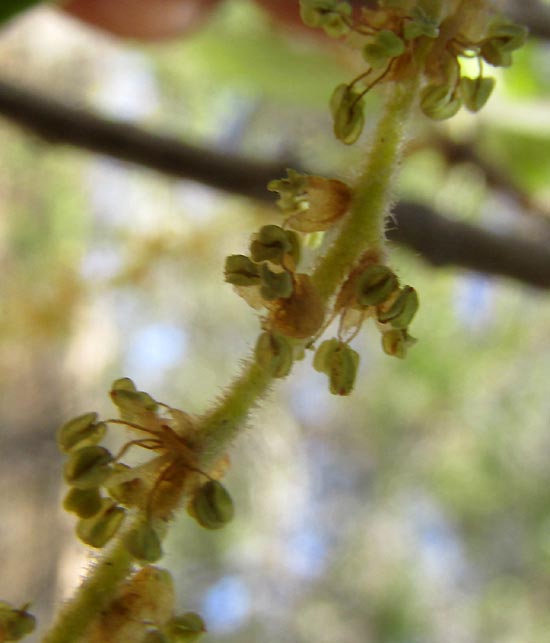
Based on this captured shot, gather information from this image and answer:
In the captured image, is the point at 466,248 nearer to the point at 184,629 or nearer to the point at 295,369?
the point at 295,369

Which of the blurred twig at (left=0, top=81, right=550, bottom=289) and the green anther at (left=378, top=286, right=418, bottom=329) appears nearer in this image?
the green anther at (left=378, top=286, right=418, bottom=329)

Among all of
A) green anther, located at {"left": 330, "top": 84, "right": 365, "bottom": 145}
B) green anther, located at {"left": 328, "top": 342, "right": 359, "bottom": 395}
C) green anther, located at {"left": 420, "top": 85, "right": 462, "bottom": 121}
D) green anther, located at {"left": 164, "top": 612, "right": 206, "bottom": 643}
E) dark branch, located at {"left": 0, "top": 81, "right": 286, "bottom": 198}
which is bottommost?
green anther, located at {"left": 164, "top": 612, "right": 206, "bottom": 643}

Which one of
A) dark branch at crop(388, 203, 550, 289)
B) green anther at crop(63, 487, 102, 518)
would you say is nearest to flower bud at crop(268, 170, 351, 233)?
green anther at crop(63, 487, 102, 518)

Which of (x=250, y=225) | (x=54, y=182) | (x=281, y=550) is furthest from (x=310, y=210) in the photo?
(x=281, y=550)

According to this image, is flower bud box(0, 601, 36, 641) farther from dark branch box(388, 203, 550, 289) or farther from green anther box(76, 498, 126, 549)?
dark branch box(388, 203, 550, 289)

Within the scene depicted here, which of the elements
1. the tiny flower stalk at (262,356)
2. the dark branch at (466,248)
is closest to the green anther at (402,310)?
the tiny flower stalk at (262,356)

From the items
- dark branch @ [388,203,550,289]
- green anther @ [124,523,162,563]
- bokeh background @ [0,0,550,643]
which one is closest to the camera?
green anther @ [124,523,162,563]
